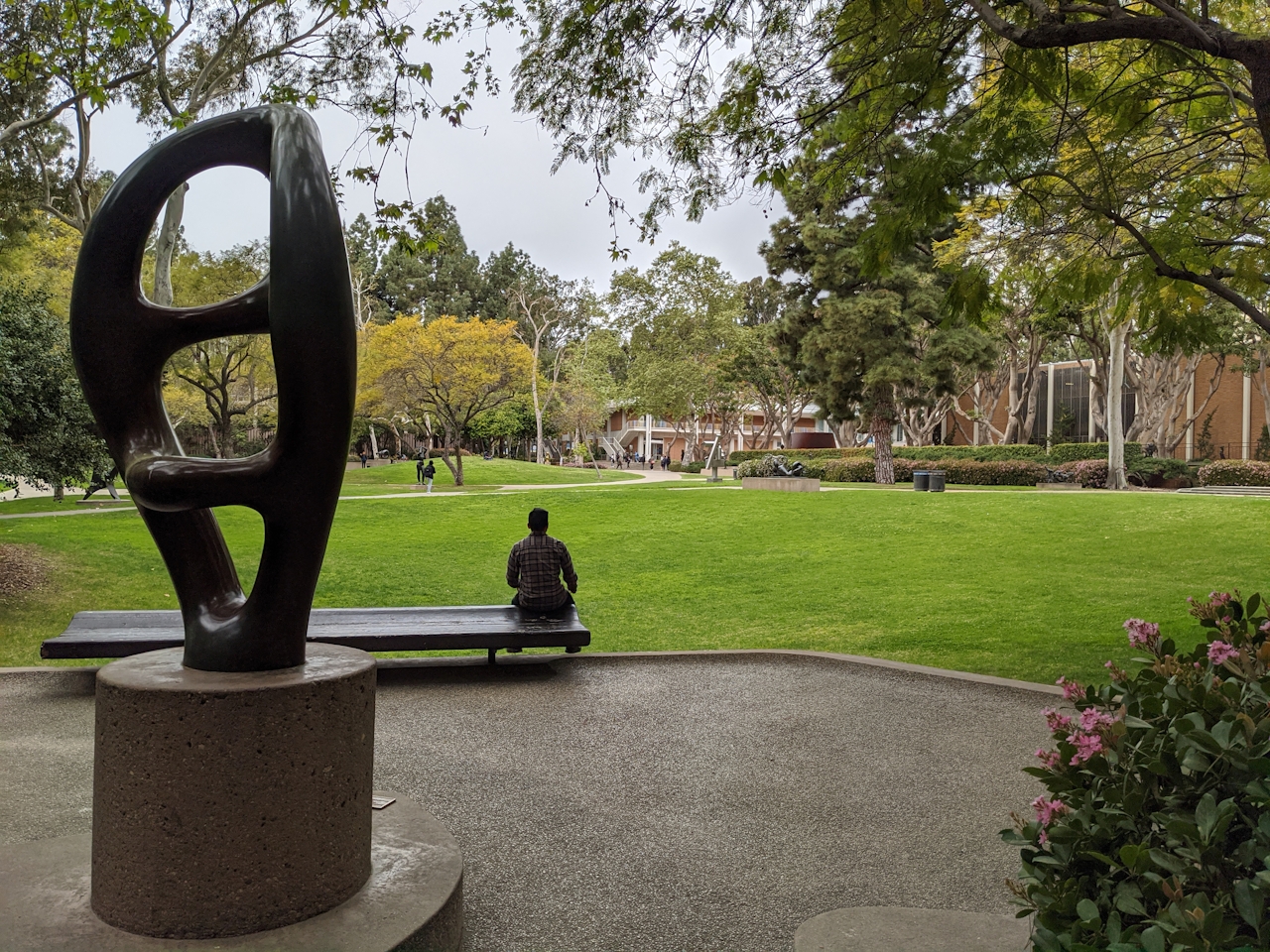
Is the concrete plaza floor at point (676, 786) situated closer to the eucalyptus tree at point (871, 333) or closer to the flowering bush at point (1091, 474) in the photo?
the eucalyptus tree at point (871, 333)

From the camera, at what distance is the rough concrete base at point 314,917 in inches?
115

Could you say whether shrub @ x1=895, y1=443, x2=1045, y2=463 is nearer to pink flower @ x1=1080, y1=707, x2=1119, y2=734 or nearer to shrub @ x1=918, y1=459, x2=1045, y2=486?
shrub @ x1=918, y1=459, x2=1045, y2=486

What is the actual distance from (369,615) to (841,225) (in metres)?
25.2

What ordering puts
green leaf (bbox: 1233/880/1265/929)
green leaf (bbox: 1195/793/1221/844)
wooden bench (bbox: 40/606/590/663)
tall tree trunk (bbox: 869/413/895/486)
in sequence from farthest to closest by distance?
tall tree trunk (bbox: 869/413/895/486)
wooden bench (bbox: 40/606/590/663)
green leaf (bbox: 1195/793/1221/844)
green leaf (bbox: 1233/880/1265/929)

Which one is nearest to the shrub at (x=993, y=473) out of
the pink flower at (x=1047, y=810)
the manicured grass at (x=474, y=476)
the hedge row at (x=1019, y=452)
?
the hedge row at (x=1019, y=452)

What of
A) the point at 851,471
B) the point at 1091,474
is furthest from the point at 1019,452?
the point at 1091,474

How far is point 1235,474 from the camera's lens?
27.1m

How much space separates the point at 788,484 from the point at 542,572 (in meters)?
18.3

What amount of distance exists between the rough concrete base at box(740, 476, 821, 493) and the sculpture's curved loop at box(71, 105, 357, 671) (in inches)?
871

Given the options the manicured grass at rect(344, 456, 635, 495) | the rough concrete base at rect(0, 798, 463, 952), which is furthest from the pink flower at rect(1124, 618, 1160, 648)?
the manicured grass at rect(344, 456, 635, 495)

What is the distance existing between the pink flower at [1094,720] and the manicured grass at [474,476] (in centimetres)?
2925

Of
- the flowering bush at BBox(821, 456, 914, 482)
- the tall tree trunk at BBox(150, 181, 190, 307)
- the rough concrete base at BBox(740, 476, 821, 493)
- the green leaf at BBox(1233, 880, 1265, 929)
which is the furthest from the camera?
the flowering bush at BBox(821, 456, 914, 482)

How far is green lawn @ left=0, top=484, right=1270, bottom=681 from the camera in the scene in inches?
404

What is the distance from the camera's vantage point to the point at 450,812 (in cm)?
472
